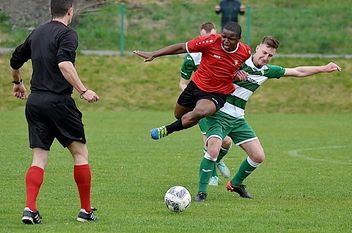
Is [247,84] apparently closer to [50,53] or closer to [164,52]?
[164,52]

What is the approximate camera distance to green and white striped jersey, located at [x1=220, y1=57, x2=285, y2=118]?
1170 centimetres

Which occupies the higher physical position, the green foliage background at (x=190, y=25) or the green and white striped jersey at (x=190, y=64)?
the green and white striped jersey at (x=190, y=64)

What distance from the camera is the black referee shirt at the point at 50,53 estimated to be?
907 centimetres

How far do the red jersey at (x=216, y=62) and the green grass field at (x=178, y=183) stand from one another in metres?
1.38

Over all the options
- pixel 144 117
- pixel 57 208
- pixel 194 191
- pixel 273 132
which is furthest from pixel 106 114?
pixel 57 208

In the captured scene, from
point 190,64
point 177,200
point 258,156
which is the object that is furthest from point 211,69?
point 177,200

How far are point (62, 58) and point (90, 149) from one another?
911cm

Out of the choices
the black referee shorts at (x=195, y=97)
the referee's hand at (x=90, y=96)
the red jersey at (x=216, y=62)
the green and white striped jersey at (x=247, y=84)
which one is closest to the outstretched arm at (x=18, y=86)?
the referee's hand at (x=90, y=96)

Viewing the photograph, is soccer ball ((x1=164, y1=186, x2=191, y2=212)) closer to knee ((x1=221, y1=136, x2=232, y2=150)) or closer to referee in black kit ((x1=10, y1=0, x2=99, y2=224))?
referee in black kit ((x1=10, y1=0, x2=99, y2=224))

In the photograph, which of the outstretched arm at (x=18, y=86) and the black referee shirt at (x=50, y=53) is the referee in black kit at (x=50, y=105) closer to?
the black referee shirt at (x=50, y=53)

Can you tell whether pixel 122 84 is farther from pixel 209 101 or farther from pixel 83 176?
pixel 83 176

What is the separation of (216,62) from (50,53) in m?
2.85

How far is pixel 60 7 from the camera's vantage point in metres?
9.19

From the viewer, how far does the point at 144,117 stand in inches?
998
